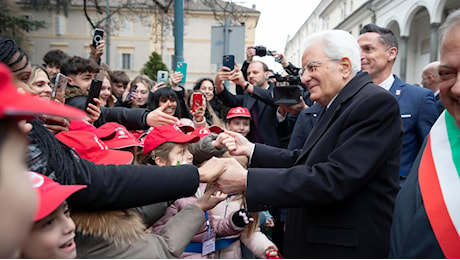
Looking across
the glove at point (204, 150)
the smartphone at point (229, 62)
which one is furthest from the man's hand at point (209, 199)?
the smartphone at point (229, 62)

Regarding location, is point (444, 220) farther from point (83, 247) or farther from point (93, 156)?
point (93, 156)

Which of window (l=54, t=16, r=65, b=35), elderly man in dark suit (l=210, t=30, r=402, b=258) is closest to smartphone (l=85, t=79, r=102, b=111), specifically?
elderly man in dark suit (l=210, t=30, r=402, b=258)

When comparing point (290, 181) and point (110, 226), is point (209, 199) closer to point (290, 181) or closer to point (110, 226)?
point (290, 181)

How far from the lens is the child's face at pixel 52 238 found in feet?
3.94

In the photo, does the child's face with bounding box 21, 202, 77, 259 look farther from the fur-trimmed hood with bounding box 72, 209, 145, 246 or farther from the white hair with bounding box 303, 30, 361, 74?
the white hair with bounding box 303, 30, 361, 74

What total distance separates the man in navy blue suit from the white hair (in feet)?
4.52

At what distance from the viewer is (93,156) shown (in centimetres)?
215

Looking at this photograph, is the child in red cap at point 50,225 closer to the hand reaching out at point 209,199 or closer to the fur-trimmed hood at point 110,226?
the fur-trimmed hood at point 110,226

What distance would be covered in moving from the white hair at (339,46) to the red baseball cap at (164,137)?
47.0 inches

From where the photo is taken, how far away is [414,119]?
325 cm

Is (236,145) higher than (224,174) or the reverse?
higher

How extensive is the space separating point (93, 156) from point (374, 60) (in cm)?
270

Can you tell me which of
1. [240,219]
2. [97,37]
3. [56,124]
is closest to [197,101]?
[97,37]

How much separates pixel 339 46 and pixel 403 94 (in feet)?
5.11
